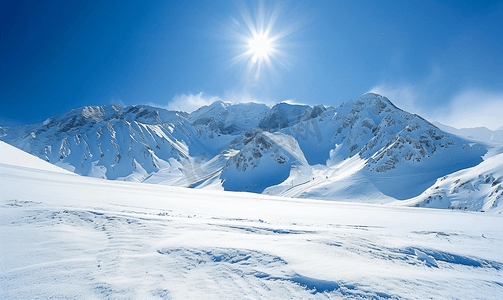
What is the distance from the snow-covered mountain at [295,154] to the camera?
4894 centimetres

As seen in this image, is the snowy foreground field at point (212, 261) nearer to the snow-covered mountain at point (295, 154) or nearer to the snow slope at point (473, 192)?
the snow slope at point (473, 192)

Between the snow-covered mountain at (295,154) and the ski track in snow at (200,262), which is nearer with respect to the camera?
the ski track in snow at (200,262)

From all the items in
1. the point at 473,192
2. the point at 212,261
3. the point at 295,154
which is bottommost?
the point at 473,192

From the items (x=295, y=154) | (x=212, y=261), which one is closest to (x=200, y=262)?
(x=212, y=261)

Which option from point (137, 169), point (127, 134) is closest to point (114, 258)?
point (137, 169)

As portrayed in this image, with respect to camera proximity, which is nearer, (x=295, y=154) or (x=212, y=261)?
(x=212, y=261)

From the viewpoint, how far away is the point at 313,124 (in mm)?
111750

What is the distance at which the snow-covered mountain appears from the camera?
4894 cm

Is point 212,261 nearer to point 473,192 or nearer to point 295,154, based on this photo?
point 473,192

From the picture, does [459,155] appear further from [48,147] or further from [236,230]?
[48,147]

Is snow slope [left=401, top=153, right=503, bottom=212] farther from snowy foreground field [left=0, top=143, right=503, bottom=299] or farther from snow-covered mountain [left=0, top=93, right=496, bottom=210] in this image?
snowy foreground field [left=0, top=143, right=503, bottom=299]

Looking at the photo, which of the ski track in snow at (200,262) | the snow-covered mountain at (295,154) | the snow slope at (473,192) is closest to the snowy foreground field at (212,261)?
the ski track in snow at (200,262)

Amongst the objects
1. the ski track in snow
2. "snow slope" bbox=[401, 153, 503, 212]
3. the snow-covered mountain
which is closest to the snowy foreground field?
the ski track in snow

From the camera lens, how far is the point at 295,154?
8856 cm
